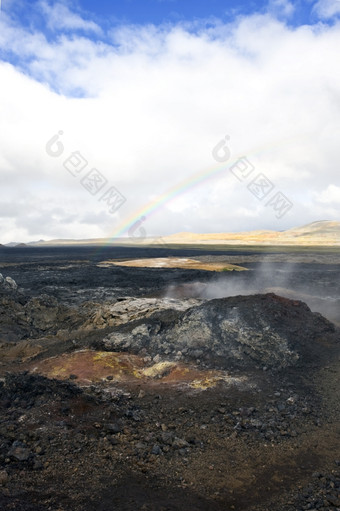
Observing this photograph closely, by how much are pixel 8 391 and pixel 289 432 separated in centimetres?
706

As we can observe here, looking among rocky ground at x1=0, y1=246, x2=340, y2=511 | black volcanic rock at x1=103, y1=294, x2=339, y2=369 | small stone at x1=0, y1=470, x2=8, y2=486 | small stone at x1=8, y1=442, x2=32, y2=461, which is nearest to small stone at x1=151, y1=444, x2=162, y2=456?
rocky ground at x1=0, y1=246, x2=340, y2=511

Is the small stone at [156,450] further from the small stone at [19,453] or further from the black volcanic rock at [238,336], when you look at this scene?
the black volcanic rock at [238,336]

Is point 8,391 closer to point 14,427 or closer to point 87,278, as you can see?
point 14,427

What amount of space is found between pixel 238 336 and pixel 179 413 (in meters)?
4.64

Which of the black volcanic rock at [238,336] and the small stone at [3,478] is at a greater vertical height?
the black volcanic rock at [238,336]

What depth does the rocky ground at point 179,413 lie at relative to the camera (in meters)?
5.90

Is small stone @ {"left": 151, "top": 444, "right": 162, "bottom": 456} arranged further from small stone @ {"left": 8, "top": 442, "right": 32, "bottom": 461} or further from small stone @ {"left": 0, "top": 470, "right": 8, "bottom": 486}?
small stone @ {"left": 0, "top": 470, "right": 8, "bottom": 486}

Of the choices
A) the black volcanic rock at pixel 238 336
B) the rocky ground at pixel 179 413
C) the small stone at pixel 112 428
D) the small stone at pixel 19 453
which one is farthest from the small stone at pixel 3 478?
the black volcanic rock at pixel 238 336

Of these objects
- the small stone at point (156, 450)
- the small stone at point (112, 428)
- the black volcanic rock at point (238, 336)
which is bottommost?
the small stone at point (156, 450)

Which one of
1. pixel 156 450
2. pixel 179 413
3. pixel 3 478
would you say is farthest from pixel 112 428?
pixel 3 478

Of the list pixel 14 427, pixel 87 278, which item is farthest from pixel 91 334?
pixel 87 278

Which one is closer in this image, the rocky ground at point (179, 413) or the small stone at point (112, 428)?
the rocky ground at point (179, 413)

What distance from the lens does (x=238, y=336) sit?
499 inches

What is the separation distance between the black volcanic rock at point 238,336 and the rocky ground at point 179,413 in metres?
0.05
